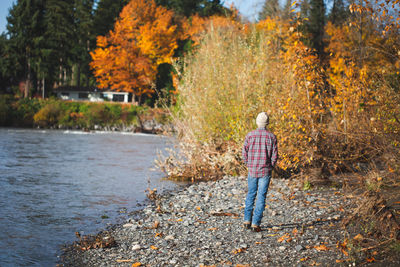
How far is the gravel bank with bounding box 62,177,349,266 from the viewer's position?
6070 mm

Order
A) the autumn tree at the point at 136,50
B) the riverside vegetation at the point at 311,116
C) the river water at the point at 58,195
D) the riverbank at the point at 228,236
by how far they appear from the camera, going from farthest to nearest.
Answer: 1. the autumn tree at the point at 136,50
2. the river water at the point at 58,195
3. the riverside vegetation at the point at 311,116
4. the riverbank at the point at 228,236

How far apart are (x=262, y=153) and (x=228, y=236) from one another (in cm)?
158

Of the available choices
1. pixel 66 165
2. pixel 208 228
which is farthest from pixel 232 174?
pixel 66 165

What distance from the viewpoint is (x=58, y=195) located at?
1259 cm

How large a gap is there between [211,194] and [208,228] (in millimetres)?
3273

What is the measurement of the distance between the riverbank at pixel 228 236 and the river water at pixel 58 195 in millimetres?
889

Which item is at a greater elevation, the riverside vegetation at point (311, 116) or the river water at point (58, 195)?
the riverside vegetation at point (311, 116)

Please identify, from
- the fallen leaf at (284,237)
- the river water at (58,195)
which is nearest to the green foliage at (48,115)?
the river water at (58,195)

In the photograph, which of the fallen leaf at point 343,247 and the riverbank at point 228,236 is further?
the riverbank at point 228,236

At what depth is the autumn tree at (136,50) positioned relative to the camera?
4719 centimetres

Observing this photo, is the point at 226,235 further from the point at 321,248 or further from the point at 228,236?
the point at 321,248

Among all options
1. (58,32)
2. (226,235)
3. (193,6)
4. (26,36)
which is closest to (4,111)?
(26,36)

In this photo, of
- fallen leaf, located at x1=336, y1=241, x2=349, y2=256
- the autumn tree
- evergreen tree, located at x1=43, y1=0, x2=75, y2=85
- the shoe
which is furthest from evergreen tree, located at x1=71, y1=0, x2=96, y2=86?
fallen leaf, located at x1=336, y1=241, x2=349, y2=256

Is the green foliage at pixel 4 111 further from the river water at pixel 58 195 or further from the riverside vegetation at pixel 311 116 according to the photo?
the riverside vegetation at pixel 311 116
